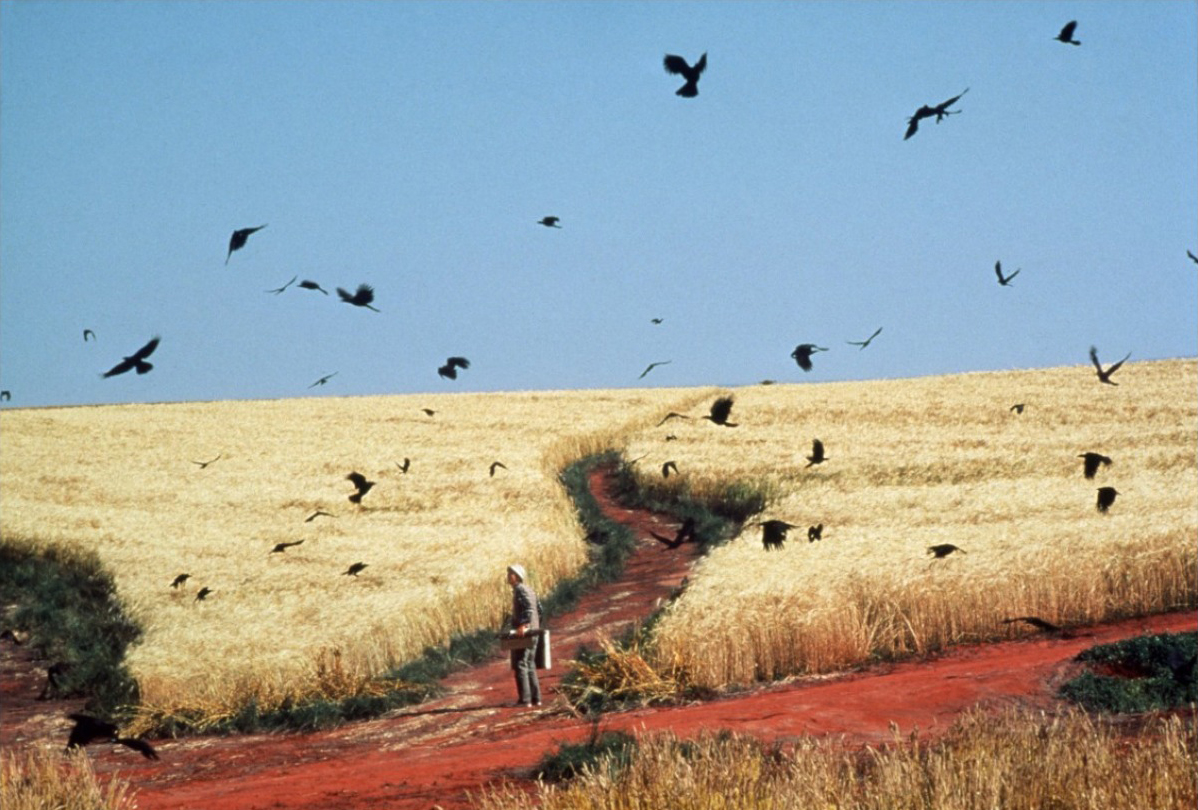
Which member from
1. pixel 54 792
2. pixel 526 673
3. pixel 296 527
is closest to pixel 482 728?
pixel 526 673

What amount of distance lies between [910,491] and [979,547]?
8.24 meters

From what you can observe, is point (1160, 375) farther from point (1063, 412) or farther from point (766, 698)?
point (766, 698)

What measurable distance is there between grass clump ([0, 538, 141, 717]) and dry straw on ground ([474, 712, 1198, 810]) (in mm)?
Result: 11007

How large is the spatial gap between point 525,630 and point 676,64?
8.21 m

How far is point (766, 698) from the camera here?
15555mm

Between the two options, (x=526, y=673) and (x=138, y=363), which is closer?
(x=138, y=363)

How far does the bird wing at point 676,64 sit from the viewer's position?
11.5 m

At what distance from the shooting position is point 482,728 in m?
16.2

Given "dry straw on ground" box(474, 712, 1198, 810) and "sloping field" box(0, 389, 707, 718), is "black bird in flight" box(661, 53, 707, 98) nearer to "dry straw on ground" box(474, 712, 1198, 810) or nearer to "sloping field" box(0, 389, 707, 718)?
"dry straw on ground" box(474, 712, 1198, 810)

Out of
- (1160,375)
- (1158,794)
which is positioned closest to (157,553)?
(1158,794)

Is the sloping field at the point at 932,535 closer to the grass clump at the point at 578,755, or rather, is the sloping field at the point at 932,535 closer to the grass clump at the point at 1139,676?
the grass clump at the point at 1139,676

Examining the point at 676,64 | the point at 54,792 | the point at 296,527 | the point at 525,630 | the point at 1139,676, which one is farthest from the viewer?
the point at 296,527

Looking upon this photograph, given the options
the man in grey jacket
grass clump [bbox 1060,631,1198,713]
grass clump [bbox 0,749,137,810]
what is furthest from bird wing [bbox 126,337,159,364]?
grass clump [bbox 1060,631,1198,713]

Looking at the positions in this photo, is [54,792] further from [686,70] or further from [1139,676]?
[1139,676]
